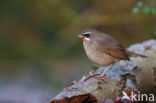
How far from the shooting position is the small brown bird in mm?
4895

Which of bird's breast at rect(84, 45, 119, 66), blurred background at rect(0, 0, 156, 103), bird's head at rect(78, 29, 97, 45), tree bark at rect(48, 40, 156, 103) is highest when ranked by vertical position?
blurred background at rect(0, 0, 156, 103)

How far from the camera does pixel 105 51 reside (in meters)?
4.97

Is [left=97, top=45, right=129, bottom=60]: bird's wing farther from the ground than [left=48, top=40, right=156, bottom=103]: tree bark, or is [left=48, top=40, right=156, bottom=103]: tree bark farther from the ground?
[left=97, top=45, right=129, bottom=60]: bird's wing

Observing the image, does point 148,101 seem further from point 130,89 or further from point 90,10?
point 90,10

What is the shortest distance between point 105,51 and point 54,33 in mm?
5070

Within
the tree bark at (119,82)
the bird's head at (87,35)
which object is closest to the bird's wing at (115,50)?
the tree bark at (119,82)

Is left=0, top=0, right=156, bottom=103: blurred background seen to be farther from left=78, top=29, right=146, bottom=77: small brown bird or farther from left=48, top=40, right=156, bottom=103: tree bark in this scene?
left=48, top=40, right=156, bottom=103: tree bark

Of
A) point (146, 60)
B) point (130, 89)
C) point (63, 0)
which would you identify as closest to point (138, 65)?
point (146, 60)

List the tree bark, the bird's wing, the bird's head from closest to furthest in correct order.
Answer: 1. the tree bark
2. the bird's wing
3. the bird's head

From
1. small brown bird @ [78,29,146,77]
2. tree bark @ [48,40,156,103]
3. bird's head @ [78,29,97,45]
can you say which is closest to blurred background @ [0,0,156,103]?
bird's head @ [78,29,97,45]

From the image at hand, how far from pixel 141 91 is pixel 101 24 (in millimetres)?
5148

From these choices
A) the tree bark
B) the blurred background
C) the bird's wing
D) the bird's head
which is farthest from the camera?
the blurred background

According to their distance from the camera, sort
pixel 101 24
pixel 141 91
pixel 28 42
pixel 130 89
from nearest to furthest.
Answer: pixel 130 89
pixel 141 91
pixel 101 24
pixel 28 42

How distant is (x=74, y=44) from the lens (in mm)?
9711
